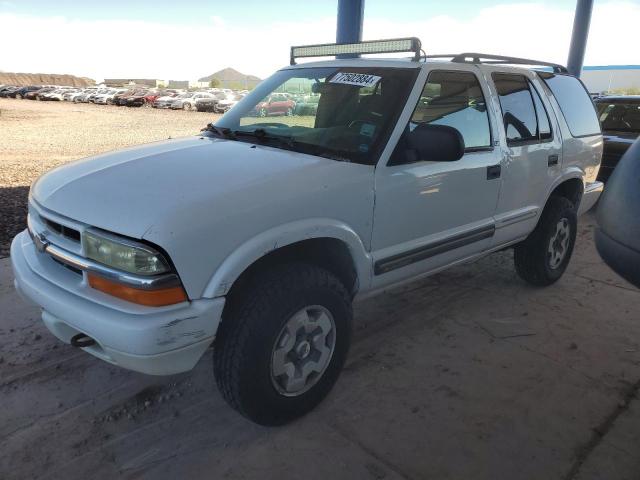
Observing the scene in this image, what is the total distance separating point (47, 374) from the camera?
2830 mm

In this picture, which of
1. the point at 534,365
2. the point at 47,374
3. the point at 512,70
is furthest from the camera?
the point at 512,70

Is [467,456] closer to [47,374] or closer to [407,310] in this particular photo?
[407,310]

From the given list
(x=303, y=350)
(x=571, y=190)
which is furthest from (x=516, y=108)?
(x=303, y=350)

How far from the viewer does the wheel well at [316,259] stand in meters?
2.26

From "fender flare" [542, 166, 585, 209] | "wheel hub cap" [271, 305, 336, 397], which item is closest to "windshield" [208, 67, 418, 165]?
"wheel hub cap" [271, 305, 336, 397]

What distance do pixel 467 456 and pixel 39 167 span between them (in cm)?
912

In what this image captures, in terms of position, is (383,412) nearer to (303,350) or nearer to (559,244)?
(303,350)

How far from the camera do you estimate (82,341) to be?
2090mm

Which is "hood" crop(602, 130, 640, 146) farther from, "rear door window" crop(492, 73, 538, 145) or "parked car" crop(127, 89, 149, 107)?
"parked car" crop(127, 89, 149, 107)

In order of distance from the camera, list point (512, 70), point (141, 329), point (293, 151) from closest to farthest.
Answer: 1. point (141, 329)
2. point (293, 151)
3. point (512, 70)

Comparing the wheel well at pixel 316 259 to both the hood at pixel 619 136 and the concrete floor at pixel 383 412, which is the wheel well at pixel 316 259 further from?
the hood at pixel 619 136

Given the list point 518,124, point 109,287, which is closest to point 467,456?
point 109,287

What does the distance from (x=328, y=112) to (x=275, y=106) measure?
47 cm

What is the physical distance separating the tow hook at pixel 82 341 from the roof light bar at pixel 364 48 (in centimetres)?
236
